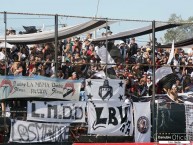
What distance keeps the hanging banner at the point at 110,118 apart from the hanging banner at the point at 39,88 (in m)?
0.64

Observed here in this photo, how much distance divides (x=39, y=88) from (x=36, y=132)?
46.8 inches

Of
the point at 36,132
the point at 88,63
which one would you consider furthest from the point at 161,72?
the point at 36,132

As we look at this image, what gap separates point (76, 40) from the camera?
20844mm

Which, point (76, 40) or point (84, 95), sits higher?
point (76, 40)

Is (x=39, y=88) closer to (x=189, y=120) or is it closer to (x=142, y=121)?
(x=142, y=121)

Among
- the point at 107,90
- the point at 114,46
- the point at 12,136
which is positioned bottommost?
the point at 12,136

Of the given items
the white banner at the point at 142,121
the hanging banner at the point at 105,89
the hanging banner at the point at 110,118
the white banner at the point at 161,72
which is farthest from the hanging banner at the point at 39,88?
the white banner at the point at 161,72

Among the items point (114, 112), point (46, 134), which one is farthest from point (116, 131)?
point (46, 134)

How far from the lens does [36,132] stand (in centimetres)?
1870

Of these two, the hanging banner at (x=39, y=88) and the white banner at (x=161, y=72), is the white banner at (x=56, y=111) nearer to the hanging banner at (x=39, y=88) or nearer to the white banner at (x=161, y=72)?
the hanging banner at (x=39, y=88)

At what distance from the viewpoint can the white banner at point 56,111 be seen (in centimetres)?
1861

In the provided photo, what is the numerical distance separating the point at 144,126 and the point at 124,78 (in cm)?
150

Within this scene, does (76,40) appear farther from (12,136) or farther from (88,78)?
(12,136)

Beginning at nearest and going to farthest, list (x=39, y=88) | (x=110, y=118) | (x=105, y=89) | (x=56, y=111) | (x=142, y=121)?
(x=39, y=88) → (x=56, y=111) → (x=105, y=89) → (x=110, y=118) → (x=142, y=121)
